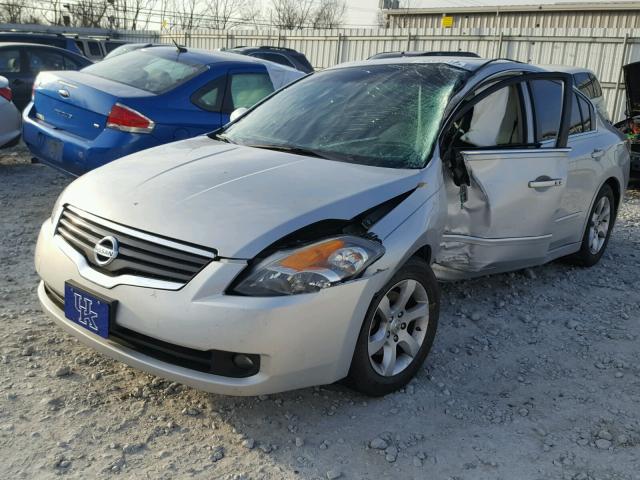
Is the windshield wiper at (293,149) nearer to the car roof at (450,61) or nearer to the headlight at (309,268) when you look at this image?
the headlight at (309,268)

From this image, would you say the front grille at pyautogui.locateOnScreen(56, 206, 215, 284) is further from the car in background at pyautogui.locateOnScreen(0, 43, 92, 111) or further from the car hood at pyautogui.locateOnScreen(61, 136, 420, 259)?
the car in background at pyautogui.locateOnScreen(0, 43, 92, 111)

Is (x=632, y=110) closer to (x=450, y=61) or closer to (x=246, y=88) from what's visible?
(x=246, y=88)

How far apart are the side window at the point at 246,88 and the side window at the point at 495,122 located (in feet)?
9.74

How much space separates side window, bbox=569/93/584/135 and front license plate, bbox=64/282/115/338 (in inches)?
146

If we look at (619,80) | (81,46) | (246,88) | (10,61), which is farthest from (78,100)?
(619,80)

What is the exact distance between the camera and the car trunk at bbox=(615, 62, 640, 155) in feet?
28.5

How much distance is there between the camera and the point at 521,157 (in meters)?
3.92

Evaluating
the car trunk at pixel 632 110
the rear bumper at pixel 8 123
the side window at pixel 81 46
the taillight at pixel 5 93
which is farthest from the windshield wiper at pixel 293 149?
the side window at pixel 81 46

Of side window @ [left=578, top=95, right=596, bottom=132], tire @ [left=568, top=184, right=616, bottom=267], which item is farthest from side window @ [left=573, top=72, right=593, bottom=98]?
side window @ [left=578, top=95, right=596, bottom=132]

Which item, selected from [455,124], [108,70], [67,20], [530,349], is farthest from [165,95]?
[67,20]

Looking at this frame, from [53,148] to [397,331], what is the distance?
3.93m

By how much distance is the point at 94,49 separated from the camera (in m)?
15.9

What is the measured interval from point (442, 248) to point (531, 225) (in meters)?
0.75

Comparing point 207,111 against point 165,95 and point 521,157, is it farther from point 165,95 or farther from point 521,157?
point 521,157
